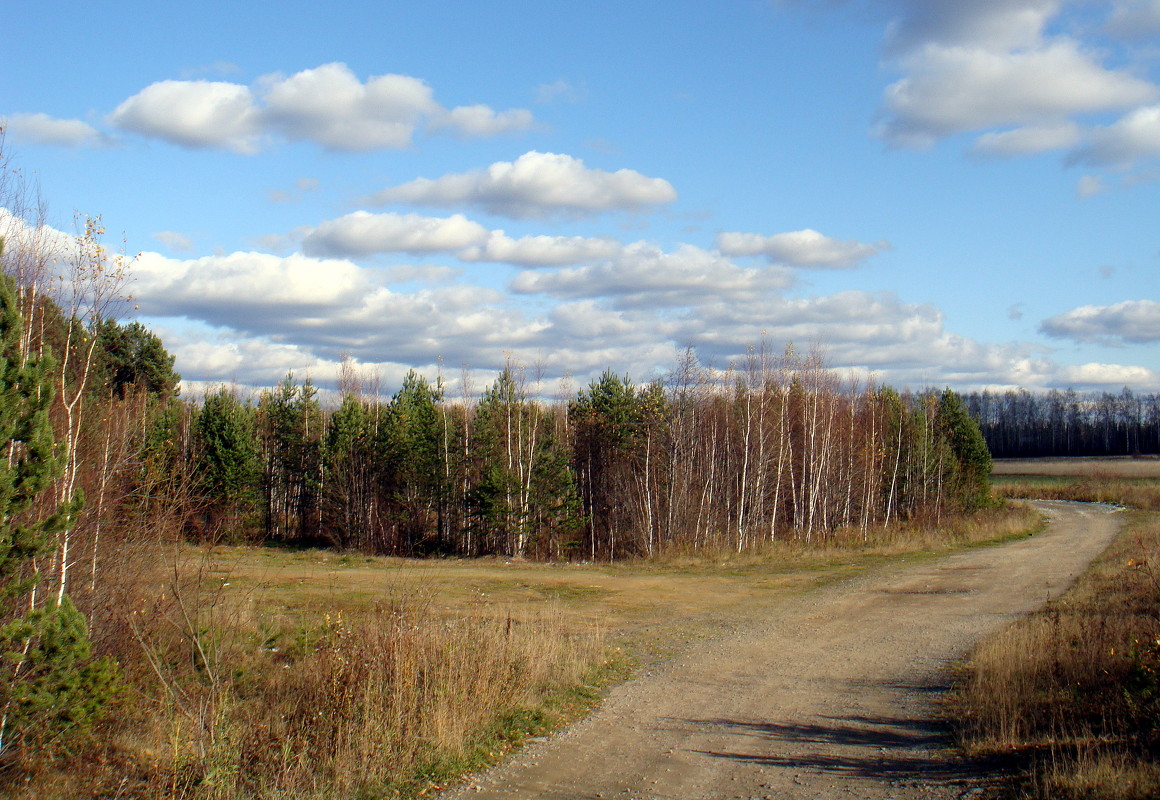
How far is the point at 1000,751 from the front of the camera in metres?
7.45

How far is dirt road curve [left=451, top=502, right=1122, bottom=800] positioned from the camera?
6.91 meters

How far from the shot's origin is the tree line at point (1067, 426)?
12188 cm

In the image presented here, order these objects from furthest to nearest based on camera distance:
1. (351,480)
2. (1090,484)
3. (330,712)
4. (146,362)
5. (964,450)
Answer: (1090,484), (964,450), (351,480), (146,362), (330,712)

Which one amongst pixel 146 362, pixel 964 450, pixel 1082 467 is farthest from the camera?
pixel 1082 467

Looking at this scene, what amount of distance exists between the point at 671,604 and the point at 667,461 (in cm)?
2083

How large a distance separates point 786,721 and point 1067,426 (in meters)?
143

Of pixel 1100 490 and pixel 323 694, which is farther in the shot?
pixel 1100 490

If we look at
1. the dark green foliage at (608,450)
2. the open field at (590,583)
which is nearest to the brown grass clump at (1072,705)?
the open field at (590,583)

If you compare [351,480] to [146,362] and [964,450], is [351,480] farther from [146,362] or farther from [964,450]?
[964,450]

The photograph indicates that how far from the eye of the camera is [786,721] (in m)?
8.84

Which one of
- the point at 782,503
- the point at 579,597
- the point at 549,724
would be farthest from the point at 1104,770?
the point at 782,503

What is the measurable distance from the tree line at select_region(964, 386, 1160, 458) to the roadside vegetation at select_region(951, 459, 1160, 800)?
380 ft

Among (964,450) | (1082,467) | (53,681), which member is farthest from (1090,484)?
(53,681)

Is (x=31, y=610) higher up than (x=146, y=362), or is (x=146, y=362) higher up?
(x=146, y=362)
